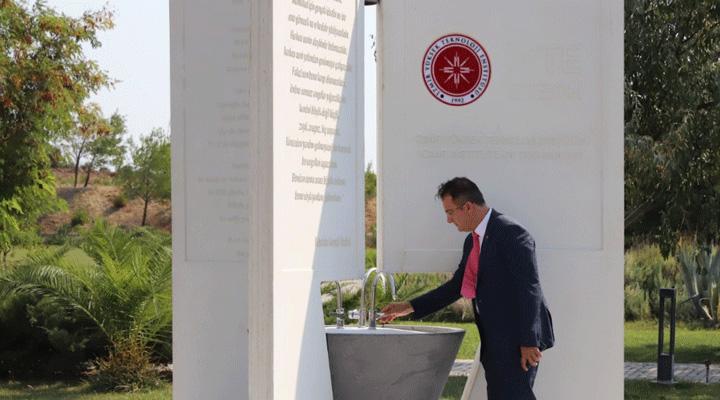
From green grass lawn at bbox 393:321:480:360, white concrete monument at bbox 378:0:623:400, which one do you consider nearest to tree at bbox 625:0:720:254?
green grass lawn at bbox 393:321:480:360

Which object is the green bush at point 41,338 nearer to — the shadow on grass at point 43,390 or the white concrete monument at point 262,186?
the shadow on grass at point 43,390

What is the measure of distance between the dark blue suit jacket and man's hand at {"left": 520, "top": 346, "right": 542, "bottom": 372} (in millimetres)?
28

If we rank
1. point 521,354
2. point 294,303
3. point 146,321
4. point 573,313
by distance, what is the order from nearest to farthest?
point 294,303, point 521,354, point 573,313, point 146,321

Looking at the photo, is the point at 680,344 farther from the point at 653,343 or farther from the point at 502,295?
the point at 502,295

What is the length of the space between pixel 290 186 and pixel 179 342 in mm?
1925

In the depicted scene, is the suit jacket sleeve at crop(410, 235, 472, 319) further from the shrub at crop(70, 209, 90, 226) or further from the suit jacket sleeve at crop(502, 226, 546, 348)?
the shrub at crop(70, 209, 90, 226)

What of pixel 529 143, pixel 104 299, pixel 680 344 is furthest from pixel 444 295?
pixel 680 344

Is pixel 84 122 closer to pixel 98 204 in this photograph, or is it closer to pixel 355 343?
pixel 355 343

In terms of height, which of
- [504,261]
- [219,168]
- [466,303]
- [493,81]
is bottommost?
[466,303]

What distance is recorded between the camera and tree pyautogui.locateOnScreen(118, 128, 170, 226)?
172 feet

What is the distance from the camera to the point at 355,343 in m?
6.75

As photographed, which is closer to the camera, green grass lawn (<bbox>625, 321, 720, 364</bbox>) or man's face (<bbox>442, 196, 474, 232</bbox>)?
man's face (<bbox>442, 196, 474, 232</bbox>)

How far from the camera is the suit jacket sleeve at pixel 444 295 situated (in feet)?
23.2

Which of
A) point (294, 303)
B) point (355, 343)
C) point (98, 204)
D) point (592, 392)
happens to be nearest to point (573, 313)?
point (592, 392)
